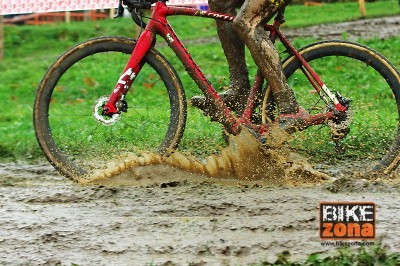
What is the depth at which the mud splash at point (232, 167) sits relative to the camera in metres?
6.20

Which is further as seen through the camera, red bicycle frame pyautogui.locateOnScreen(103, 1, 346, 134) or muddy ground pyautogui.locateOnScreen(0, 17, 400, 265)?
red bicycle frame pyautogui.locateOnScreen(103, 1, 346, 134)

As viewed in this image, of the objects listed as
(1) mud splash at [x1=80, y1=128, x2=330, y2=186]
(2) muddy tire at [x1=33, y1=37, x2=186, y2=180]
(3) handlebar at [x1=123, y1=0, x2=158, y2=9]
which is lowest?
(1) mud splash at [x1=80, y1=128, x2=330, y2=186]

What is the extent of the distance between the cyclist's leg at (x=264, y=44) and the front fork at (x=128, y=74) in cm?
60

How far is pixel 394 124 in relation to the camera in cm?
724

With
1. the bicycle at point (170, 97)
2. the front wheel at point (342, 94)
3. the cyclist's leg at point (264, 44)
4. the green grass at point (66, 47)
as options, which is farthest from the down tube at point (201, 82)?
the front wheel at point (342, 94)

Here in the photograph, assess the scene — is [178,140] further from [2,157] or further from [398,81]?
[2,157]

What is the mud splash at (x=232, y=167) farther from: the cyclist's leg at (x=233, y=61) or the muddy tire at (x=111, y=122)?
the cyclist's leg at (x=233, y=61)

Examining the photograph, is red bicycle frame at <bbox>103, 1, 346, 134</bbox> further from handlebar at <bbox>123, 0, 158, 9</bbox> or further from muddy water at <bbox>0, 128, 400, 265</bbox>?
muddy water at <bbox>0, 128, 400, 265</bbox>

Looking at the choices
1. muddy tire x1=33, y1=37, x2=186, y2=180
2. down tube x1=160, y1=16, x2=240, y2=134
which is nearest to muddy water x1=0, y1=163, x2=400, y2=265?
muddy tire x1=33, y1=37, x2=186, y2=180

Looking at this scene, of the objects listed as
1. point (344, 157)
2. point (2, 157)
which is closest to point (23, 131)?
point (2, 157)

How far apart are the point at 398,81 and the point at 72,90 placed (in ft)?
21.8

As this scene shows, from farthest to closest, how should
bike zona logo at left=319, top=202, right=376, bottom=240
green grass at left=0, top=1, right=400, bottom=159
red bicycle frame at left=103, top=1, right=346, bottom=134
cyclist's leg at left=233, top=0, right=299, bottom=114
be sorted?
green grass at left=0, top=1, right=400, bottom=159
red bicycle frame at left=103, top=1, right=346, bottom=134
cyclist's leg at left=233, top=0, right=299, bottom=114
bike zona logo at left=319, top=202, right=376, bottom=240

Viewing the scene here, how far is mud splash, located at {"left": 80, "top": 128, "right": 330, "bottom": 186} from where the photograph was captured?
6.20m

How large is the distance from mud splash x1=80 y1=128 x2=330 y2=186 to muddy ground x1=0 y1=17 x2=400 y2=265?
2cm
